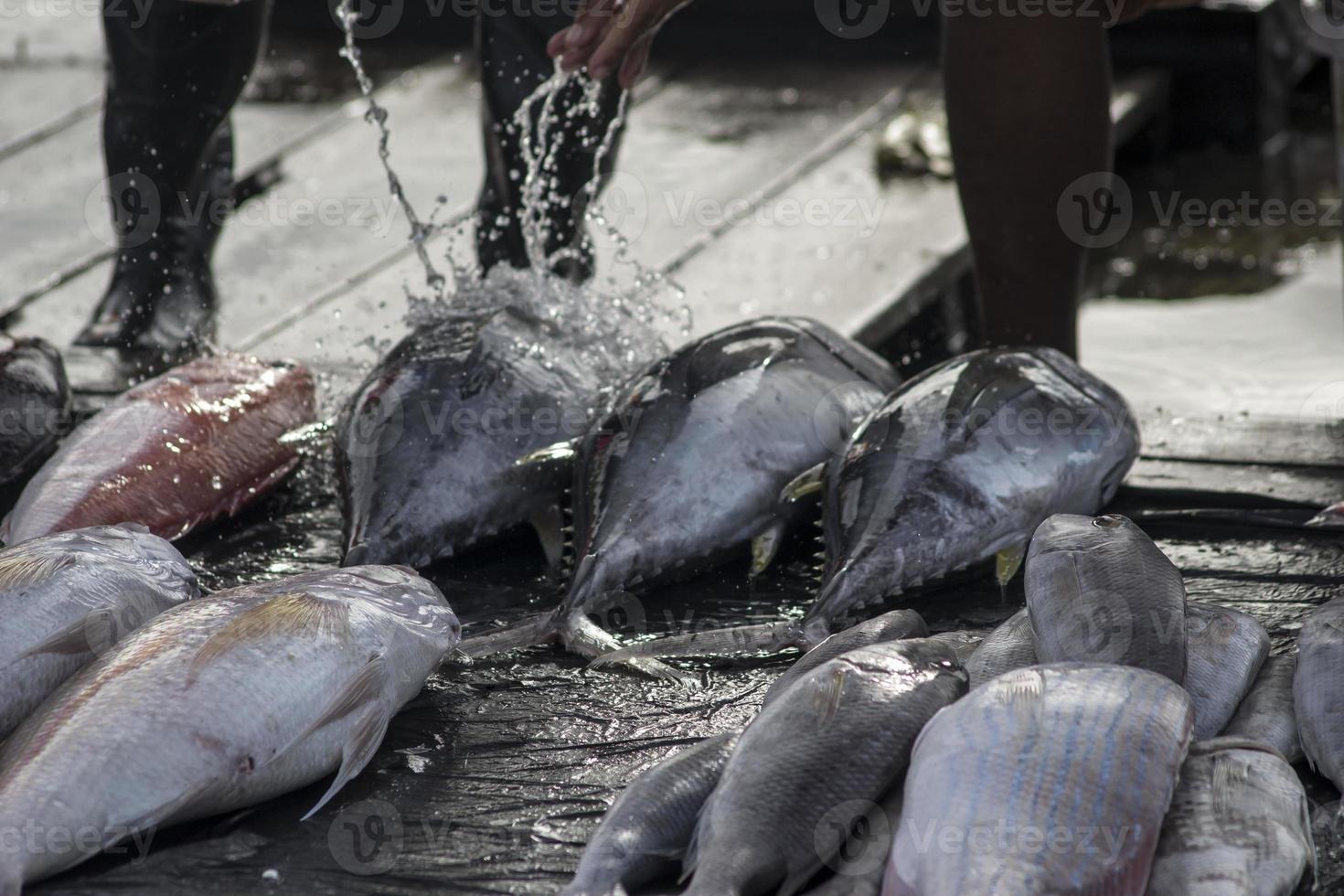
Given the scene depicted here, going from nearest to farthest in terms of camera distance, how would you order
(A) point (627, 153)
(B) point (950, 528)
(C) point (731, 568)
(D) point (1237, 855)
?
(D) point (1237, 855) < (B) point (950, 528) < (C) point (731, 568) < (A) point (627, 153)

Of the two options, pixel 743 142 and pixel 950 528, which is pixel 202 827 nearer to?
pixel 950 528

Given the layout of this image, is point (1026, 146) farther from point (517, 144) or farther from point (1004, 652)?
point (1004, 652)

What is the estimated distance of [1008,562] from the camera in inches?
107

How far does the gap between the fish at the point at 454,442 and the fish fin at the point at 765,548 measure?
360 millimetres

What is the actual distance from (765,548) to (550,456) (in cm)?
45

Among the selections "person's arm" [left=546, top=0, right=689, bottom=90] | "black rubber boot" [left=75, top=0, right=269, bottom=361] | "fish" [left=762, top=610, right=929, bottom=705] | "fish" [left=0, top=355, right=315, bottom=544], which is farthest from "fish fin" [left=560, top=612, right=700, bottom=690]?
"black rubber boot" [left=75, top=0, right=269, bottom=361]

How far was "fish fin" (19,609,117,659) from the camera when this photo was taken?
2.24 meters

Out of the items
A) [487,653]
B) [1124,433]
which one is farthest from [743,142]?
[487,653]

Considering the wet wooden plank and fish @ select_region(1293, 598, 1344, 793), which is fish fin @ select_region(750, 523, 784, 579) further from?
the wet wooden plank

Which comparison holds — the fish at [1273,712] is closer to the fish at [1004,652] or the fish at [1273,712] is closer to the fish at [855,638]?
the fish at [1004,652]

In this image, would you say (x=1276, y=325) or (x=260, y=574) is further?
(x=1276, y=325)

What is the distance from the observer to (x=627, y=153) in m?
6.29

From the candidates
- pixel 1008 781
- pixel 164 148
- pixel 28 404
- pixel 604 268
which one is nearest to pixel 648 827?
pixel 1008 781

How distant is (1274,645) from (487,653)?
1.21m
